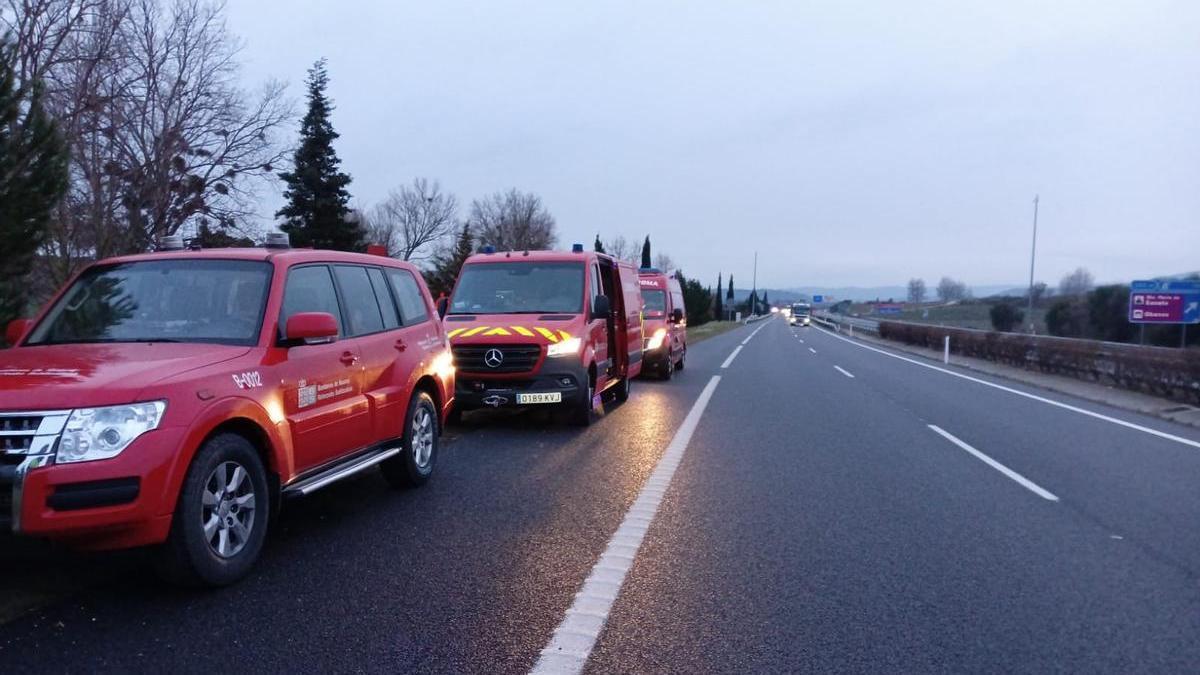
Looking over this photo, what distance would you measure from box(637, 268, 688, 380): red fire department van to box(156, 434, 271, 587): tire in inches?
478

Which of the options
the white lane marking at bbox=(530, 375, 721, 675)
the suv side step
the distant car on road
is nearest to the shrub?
the distant car on road

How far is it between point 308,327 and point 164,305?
3.79 ft

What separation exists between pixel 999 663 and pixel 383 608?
9.84ft

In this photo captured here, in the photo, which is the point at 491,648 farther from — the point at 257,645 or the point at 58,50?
the point at 58,50

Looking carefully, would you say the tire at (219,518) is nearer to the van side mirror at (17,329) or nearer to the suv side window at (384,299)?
the van side mirror at (17,329)

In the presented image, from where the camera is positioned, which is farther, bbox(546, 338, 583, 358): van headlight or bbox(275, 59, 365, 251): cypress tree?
bbox(275, 59, 365, 251): cypress tree

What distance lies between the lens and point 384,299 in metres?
6.99

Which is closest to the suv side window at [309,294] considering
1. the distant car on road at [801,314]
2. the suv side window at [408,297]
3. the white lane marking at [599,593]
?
the suv side window at [408,297]

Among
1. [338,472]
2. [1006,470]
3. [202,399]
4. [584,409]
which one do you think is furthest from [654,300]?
[202,399]

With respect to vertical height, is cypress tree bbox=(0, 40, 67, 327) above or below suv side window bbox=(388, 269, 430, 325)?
above

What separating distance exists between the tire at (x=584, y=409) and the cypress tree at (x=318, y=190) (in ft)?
111

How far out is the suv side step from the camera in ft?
17.0

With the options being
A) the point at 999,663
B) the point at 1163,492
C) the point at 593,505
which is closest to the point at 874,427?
the point at 1163,492

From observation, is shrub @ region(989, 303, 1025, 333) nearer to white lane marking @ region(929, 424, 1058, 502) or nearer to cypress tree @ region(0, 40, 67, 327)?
white lane marking @ region(929, 424, 1058, 502)
